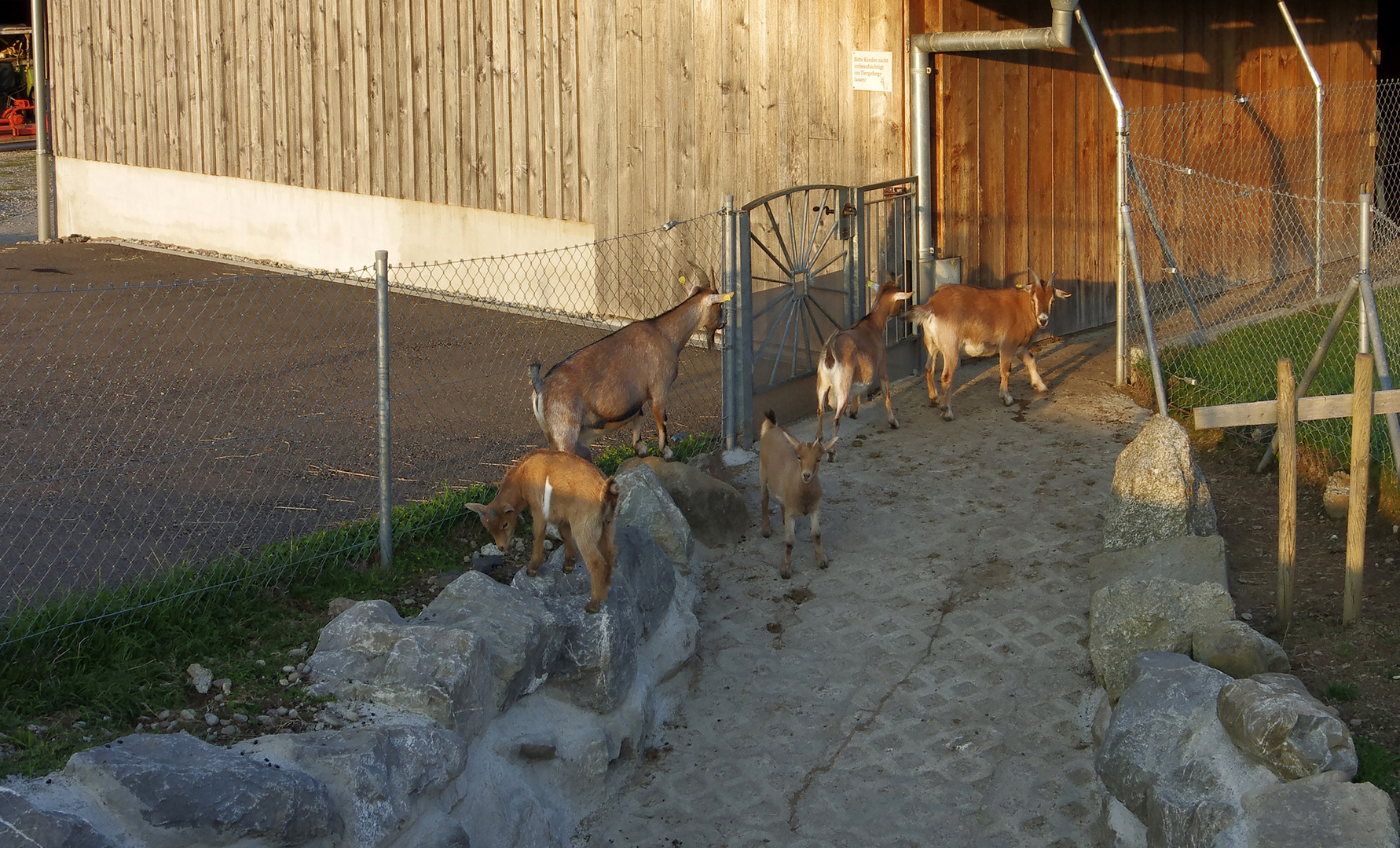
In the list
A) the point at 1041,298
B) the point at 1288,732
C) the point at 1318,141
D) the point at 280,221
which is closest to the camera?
the point at 1288,732

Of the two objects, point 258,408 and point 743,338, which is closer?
point 743,338

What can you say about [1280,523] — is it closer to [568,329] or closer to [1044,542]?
[1044,542]

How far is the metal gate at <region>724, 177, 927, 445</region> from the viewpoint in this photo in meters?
9.54

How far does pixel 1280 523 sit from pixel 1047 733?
1.56 meters

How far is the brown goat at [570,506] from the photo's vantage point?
6453mm

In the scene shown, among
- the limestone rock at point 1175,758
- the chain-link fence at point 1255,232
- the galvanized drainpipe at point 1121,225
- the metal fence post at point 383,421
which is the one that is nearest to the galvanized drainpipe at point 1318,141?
the chain-link fence at point 1255,232

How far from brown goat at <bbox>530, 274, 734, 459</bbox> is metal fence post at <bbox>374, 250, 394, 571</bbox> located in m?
1.01

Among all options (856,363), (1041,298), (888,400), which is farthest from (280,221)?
(1041,298)

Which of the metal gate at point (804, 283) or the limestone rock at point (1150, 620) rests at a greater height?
the metal gate at point (804, 283)

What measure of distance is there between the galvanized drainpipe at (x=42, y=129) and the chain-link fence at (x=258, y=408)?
180 inches

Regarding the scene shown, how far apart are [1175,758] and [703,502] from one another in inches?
135

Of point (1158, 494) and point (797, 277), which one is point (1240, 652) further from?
point (797, 277)

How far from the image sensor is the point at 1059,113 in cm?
1210

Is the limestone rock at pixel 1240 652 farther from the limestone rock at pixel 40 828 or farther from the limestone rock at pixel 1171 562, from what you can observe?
the limestone rock at pixel 40 828
